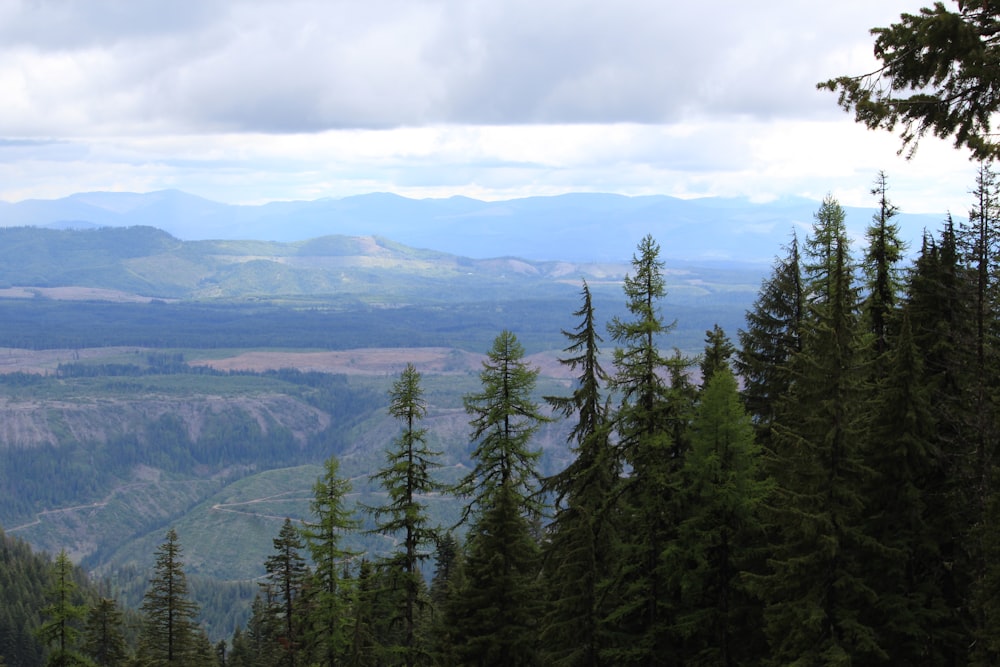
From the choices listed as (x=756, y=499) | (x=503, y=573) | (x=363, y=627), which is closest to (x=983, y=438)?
(x=756, y=499)

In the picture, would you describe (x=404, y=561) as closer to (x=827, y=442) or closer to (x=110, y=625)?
(x=827, y=442)

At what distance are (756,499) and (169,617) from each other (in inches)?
1358

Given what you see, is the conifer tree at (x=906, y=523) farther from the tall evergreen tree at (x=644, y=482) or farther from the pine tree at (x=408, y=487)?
the pine tree at (x=408, y=487)

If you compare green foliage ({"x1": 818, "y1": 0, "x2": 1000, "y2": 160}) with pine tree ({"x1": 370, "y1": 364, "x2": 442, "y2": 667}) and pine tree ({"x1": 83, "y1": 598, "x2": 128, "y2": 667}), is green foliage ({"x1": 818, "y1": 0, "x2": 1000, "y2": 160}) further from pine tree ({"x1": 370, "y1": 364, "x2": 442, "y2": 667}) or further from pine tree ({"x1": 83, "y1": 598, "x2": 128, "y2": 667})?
pine tree ({"x1": 83, "y1": 598, "x2": 128, "y2": 667})

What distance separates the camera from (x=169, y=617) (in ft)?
150

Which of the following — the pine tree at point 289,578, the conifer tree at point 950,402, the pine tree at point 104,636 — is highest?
the conifer tree at point 950,402

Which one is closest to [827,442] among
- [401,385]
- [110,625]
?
[401,385]

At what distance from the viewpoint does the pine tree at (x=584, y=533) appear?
82.3ft

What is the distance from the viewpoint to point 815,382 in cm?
2152

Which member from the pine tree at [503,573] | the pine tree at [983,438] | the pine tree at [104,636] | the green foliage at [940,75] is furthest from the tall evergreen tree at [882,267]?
the pine tree at [104,636]

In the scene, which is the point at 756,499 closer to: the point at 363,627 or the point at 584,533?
the point at 584,533

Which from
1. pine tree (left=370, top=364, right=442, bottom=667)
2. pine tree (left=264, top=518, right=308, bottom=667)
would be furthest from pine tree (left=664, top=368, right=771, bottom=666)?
pine tree (left=264, top=518, right=308, bottom=667)

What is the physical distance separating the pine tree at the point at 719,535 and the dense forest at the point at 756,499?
6cm

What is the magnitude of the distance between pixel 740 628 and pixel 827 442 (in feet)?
23.0
